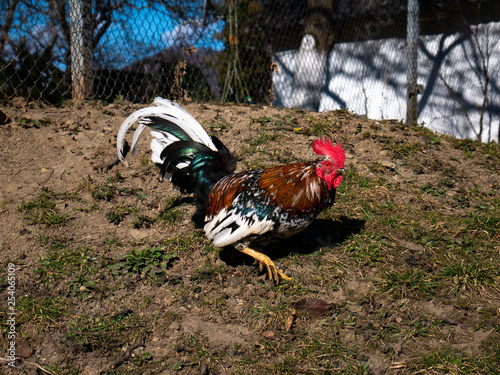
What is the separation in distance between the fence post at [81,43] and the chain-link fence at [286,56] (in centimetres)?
1

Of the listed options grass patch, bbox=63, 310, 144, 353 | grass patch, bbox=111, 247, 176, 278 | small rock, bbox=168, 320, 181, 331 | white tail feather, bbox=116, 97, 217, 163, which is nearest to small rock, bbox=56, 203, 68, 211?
white tail feather, bbox=116, 97, 217, 163

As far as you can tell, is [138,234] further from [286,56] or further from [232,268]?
[286,56]

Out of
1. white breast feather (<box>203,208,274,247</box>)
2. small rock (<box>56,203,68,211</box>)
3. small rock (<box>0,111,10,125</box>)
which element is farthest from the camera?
small rock (<box>0,111,10,125</box>)

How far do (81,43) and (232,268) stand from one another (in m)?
3.63

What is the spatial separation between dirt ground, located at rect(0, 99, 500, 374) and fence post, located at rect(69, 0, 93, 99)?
462 mm

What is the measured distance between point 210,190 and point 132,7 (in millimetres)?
3736

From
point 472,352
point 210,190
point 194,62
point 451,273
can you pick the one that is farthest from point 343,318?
point 194,62

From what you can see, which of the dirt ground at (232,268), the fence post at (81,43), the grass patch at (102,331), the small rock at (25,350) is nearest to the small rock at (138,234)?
the dirt ground at (232,268)

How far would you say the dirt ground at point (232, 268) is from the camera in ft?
8.66

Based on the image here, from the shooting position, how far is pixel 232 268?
3510mm

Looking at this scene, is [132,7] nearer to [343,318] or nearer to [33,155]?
[33,155]

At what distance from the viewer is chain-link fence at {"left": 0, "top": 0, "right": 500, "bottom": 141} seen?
5773mm

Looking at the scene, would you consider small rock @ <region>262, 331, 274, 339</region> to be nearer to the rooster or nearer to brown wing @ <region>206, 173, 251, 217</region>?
the rooster

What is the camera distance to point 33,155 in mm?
4641
